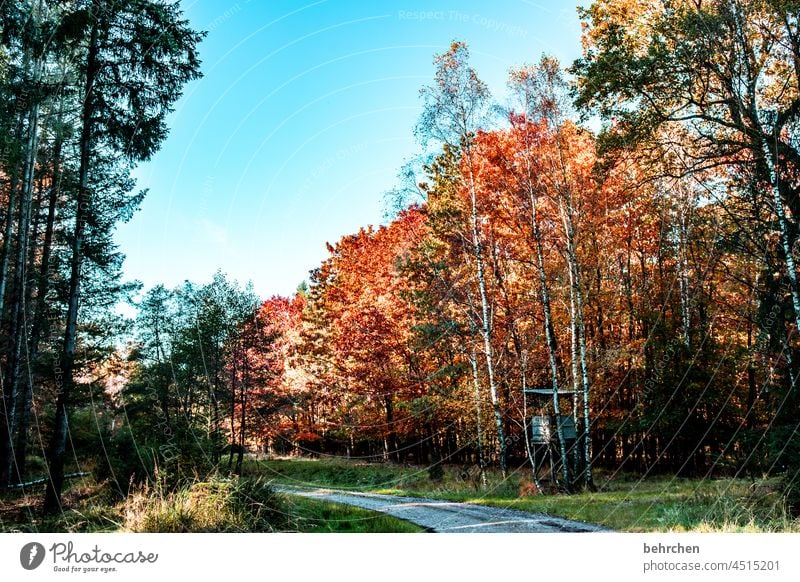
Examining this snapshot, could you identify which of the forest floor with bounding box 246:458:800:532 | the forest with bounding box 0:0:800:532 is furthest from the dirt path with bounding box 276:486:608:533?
the forest with bounding box 0:0:800:532

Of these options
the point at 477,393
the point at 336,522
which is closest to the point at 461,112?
the point at 477,393

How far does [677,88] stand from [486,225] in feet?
18.6

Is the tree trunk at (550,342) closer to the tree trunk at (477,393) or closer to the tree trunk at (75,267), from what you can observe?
the tree trunk at (477,393)

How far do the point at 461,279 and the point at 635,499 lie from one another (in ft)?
19.0

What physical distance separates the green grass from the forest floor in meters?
0.51

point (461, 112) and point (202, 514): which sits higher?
point (461, 112)

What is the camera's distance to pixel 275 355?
9.30 meters

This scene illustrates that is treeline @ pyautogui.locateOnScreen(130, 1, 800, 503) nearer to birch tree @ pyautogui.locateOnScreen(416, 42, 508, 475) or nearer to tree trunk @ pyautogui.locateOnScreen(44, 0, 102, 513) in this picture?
birch tree @ pyautogui.locateOnScreen(416, 42, 508, 475)

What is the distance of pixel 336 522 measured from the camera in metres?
4.95

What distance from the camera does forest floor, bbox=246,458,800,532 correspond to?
437 centimetres

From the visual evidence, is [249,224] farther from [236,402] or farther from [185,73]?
[236,402]

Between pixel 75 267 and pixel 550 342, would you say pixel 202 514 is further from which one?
pixel 550 342
